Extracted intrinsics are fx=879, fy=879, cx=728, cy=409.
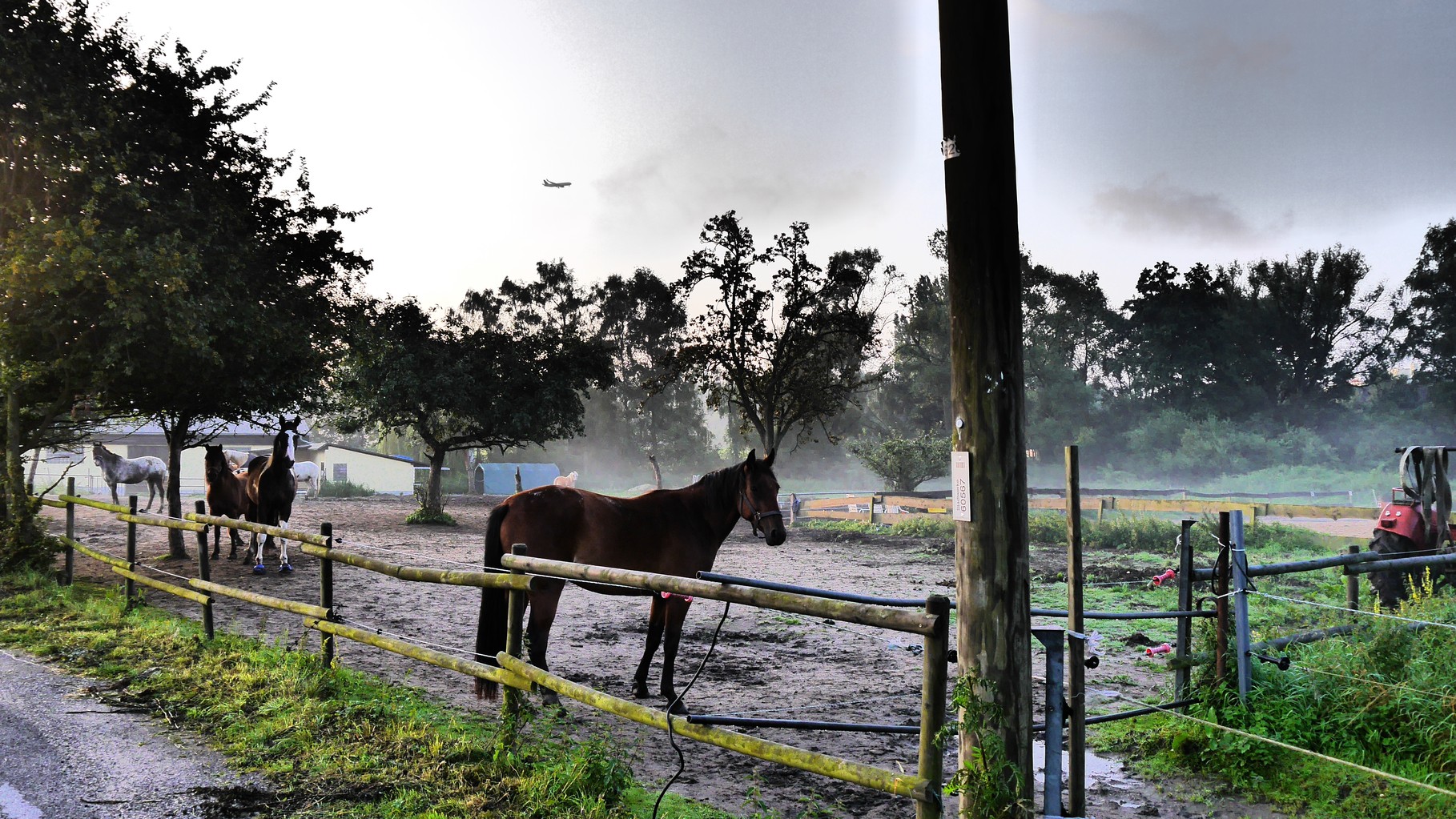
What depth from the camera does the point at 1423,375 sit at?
43688 millimetres

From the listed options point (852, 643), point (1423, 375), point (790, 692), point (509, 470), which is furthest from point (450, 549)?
point (1423, 375)

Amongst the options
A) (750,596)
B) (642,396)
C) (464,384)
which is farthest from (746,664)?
(642,396)

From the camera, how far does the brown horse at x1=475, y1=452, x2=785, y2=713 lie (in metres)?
6.66

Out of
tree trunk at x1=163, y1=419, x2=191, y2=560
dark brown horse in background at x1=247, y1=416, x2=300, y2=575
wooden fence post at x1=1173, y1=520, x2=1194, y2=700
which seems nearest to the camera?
wooden fence post at x1=1173, y1=520, x2=1194, y2=700

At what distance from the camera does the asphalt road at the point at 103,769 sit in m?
4.22

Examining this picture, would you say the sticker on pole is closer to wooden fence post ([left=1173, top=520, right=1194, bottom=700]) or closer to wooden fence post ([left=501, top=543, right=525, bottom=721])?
wooden fence post ([left=501, top=543, right=525, bottom=721])

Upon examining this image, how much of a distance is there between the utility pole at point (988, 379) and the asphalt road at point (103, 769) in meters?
3.48

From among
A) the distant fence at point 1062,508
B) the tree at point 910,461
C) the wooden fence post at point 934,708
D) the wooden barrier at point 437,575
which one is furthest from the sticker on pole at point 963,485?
the tree at point 910,461

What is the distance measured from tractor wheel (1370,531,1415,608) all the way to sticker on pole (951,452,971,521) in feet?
22.7

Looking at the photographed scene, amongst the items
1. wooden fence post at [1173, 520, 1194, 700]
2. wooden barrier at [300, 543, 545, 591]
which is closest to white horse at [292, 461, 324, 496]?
wooden barrier at [300, 543, 545, 591]

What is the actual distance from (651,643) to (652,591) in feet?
8.59

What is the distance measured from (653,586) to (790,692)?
332 centimetres

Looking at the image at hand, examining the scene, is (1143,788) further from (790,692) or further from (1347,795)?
(790,692)

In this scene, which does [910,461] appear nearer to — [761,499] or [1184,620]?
[761,499]
